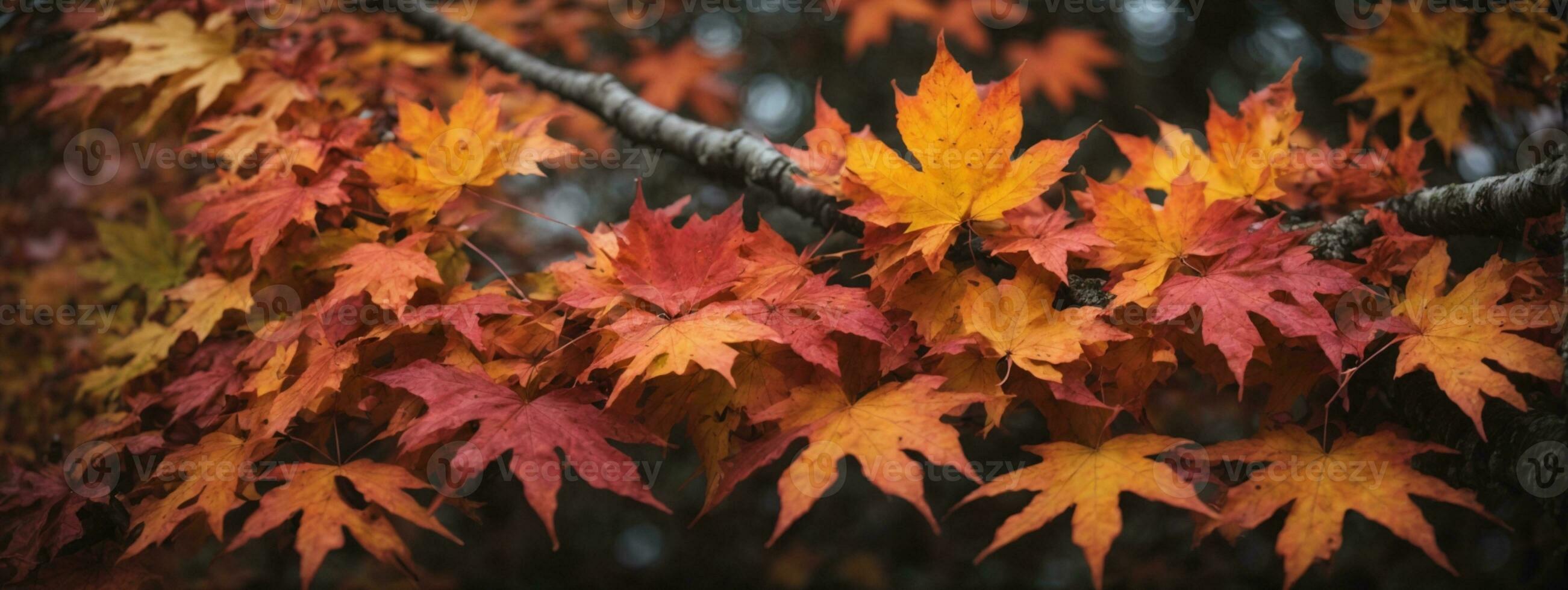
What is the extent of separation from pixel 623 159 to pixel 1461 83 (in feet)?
6.35

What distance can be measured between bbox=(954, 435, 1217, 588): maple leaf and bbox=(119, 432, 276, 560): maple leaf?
3.18 feet

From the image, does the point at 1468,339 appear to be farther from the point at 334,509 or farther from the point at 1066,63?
the point at 1066,63

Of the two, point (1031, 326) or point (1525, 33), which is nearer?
point (1031, 326)

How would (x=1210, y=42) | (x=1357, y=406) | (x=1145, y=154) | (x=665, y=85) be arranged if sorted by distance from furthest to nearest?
(x=1210, y=42), (x=665, y=85), (x=1145, y=154), (x=1357, y=406)

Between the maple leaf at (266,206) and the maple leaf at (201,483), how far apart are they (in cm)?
30

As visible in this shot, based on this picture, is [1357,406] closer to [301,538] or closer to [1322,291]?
[1322,291]

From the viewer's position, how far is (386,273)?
48.7 inches

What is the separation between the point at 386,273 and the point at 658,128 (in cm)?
81

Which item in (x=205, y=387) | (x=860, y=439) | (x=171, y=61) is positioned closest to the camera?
(x=860, y=439)

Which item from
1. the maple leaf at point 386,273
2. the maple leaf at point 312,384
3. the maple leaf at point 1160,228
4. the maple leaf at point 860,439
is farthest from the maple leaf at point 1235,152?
the maple leaf at point 312,384

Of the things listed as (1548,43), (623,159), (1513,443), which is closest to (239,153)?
(623,159)

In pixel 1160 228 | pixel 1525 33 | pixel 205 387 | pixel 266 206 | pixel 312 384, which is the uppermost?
pixel 1525 33

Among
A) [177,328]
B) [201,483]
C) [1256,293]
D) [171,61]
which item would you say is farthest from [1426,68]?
[171,61]

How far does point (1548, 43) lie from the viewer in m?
1.59
